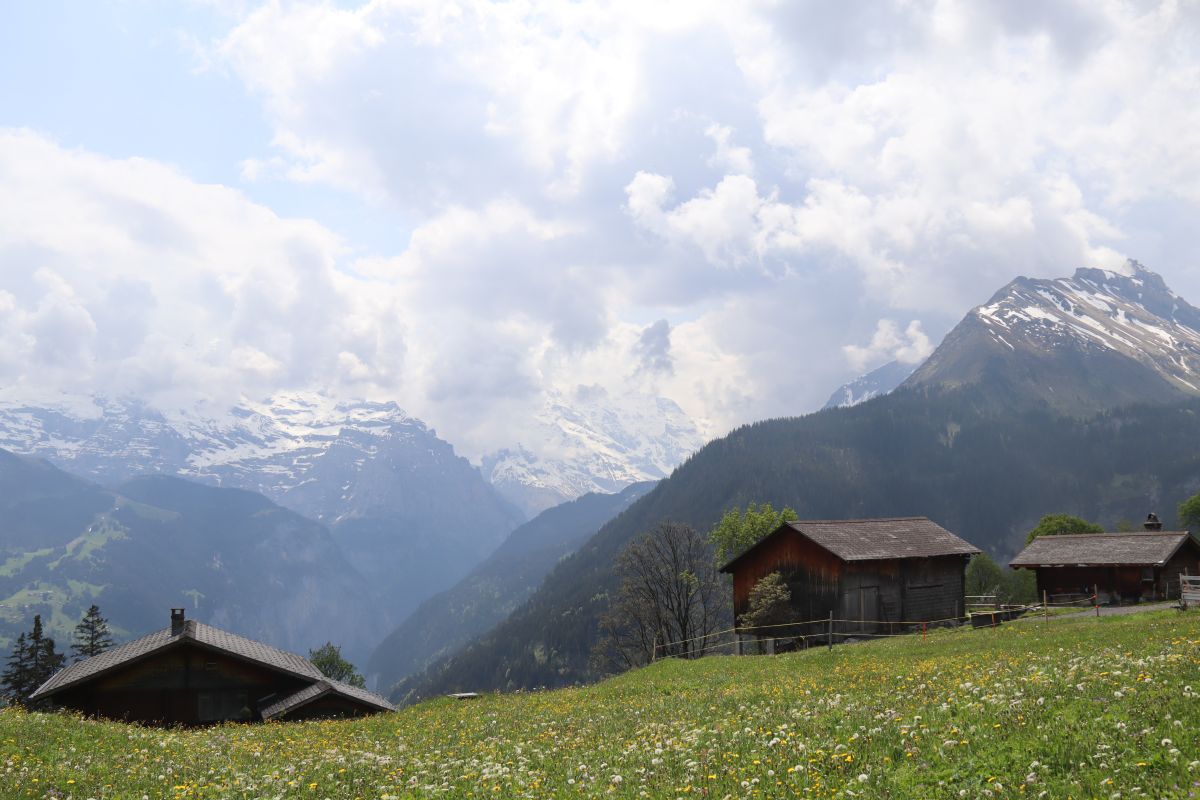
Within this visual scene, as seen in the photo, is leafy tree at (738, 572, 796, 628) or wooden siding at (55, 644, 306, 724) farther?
leafy tree at (738, 572, 796, 628)

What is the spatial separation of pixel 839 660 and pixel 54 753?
99.0ft

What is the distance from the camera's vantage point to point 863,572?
54625 mm

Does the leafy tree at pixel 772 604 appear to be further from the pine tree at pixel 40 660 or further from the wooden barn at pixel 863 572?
the pine tree at pixel 40 660

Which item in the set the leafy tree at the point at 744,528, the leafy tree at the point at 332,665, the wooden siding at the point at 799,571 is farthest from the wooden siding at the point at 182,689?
the leafy tree at the point at 332,665

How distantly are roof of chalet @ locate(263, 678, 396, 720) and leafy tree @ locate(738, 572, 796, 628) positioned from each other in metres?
27.0

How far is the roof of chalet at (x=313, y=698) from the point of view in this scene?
4128cm

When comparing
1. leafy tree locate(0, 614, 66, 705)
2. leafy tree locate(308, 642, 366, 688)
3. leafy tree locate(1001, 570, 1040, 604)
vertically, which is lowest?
leafy tree locate(308, 642, 366, 688)

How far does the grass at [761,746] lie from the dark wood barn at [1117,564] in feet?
138

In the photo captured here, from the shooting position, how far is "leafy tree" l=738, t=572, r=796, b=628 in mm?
57031

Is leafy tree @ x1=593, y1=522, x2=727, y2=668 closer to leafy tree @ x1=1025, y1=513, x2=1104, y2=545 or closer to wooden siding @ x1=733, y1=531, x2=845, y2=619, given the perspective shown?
wooden siding @ x1=733, y1=531, x2=845, y2=619

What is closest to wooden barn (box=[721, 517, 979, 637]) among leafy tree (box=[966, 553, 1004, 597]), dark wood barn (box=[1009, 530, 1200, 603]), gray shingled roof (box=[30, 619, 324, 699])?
dark wood barn (box=[1009, 530, 1200, 603])

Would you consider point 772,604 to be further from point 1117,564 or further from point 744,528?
point 744,528

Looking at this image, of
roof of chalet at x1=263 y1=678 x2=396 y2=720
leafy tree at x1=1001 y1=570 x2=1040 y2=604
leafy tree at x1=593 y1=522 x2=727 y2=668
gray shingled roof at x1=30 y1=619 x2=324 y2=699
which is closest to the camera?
gray shingled roof at x1=30 y1=619 x2=324 y2=699

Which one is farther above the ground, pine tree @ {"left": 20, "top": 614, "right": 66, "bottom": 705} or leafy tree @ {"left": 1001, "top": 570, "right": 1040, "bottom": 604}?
leafy tree @ {"left": 1001, "top": 570, "right": 1040, "bottom": 604}
